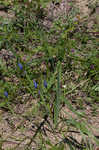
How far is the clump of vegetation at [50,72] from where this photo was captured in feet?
6.18

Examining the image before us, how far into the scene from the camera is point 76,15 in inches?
114

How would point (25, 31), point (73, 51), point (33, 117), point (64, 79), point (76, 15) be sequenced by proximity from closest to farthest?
point (33, 117), point (64, 79), point (73, 51), point (25, 31), point (76, 15)

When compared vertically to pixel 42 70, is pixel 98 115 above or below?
below

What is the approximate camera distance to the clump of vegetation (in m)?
1.88

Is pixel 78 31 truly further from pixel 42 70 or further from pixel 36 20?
pixel 42 70

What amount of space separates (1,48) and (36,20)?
588mm

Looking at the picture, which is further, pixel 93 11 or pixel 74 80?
pixel 93 11

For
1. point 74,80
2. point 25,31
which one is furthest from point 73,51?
point 25,31

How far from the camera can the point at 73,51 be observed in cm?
245

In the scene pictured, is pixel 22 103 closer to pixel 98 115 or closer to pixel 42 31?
pixel 98 115

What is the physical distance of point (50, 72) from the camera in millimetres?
2275

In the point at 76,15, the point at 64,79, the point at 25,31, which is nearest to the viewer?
the point at 64,79

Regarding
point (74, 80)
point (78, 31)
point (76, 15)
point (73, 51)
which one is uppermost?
point (76, 15)

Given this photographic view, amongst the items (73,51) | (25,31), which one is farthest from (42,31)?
(73,51)
